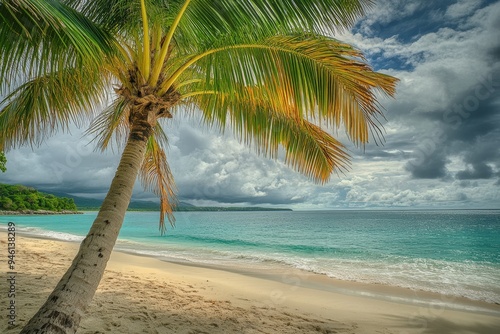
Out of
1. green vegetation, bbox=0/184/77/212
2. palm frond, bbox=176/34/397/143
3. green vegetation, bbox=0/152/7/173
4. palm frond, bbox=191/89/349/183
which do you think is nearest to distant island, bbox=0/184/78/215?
green vegetation, bbox=0/184/77/212

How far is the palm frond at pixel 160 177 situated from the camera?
Answer: 269 inches

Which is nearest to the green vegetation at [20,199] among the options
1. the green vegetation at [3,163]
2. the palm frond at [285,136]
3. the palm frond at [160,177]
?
the green vegetation at [3,163]

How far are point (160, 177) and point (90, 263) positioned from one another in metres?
4.51

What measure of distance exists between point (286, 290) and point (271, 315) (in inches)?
102

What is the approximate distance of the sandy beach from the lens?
4.37m

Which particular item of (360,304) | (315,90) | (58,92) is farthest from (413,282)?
(58,92)

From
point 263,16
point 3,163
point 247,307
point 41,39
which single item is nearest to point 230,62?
point 263,16

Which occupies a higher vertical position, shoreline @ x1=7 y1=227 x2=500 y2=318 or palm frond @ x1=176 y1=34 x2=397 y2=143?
palm frond @ x1=176 y1=34 x2=397 y2=143

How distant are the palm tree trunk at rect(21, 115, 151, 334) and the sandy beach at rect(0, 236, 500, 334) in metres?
1.52

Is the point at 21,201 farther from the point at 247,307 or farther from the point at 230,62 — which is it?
the point at 230,62

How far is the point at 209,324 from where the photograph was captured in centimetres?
448

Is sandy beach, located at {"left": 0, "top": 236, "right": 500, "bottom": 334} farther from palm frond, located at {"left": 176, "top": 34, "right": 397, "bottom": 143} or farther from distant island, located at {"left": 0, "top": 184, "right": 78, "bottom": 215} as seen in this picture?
distant island, located at {"left": 0, "top": 184, "right": 78, "bottom": 215}

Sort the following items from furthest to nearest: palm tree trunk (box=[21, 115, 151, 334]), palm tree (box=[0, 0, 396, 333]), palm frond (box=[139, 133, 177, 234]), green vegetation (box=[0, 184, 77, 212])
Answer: green vegetation (box=[0, 184, 77, 212])
palm frond (box=[139, 133, 177, 234])
palm tree (box=[0, 0, 396, 333])
palm tree trunk (box=[21, 115, 151, 334])

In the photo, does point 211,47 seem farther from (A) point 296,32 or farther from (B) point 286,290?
(B) point 286,290
